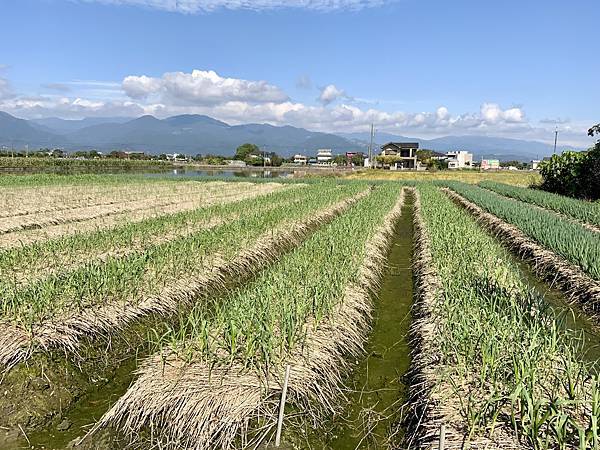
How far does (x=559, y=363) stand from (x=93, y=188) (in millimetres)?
23192

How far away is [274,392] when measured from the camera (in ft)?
11.7

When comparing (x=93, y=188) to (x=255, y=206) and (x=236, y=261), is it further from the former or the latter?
(x=236, y=261)

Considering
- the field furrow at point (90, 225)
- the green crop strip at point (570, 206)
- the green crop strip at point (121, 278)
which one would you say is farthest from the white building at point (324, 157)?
the green crop strip at point (121, 278)

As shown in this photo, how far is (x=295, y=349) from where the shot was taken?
4293mm

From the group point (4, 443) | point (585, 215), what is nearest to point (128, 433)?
point (4, 443)

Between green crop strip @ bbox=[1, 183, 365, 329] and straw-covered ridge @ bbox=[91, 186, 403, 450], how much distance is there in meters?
1.42

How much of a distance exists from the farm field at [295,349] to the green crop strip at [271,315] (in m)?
0.03

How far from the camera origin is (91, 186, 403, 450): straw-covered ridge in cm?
337

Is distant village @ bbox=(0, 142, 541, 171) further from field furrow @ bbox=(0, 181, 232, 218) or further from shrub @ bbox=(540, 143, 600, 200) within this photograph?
field furrow @ bbox=(0, 181, 232, 218)

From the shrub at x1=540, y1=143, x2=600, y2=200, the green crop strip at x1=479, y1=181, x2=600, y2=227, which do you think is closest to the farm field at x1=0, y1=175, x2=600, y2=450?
the green crop strip at x1=479, y1=181, x2=600, y2=227

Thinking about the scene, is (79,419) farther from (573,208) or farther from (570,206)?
(570,206)

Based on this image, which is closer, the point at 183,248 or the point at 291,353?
the point at 291,353

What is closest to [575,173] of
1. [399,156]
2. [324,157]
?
[399,156]

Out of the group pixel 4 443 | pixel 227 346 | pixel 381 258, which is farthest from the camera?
pixel 381 258
